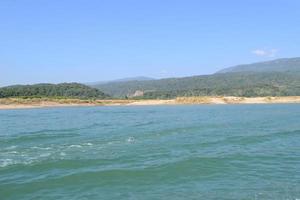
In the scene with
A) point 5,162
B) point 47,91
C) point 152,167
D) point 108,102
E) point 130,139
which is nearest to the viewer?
point 152,167

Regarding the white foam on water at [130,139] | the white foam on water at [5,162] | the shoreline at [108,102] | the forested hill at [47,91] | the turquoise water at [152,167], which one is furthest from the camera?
the forested hill at [47,91]

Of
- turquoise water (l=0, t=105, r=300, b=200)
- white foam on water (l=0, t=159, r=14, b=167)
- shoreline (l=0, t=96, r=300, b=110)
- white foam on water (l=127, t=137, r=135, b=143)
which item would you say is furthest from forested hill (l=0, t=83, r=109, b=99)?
white foam on water (l=0, t=159, r=14, b=167)

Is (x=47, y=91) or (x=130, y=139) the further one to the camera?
(x=47, y=91)

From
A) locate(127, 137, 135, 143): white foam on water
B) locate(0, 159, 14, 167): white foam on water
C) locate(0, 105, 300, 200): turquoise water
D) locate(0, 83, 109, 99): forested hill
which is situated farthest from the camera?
locate(0, 83, 109, 99): forested hill

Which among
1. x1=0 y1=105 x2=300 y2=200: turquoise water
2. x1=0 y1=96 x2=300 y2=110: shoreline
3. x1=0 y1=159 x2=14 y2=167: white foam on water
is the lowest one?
x1=0 y1=105 x2=300 y2=200: turquoise water

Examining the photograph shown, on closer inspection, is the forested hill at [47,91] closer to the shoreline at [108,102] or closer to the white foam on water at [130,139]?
the shoreline at [108,102]

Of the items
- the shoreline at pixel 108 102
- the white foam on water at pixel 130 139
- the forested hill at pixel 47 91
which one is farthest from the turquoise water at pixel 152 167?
the forested hill at pixel 47 91

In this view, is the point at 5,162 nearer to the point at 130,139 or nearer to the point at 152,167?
the point at 152,167

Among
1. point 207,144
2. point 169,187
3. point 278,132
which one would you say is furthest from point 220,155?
point 278,132

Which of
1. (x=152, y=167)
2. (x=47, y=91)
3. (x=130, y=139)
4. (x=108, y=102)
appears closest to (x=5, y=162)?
(x=152, y=167)

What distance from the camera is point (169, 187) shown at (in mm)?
19578

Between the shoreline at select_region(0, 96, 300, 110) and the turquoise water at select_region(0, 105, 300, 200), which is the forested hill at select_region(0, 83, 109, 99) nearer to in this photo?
the shoreline at select_region(0, 96, 300, 110)

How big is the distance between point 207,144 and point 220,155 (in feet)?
16.4

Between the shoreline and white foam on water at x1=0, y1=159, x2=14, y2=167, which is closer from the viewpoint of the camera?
white foam on water at x1=0, y1=159, x2=14, y2=167
